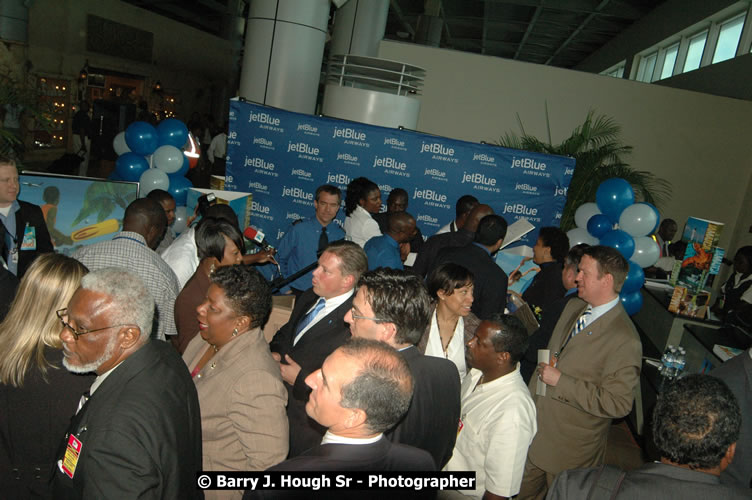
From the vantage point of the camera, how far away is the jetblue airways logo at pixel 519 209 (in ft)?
21.5

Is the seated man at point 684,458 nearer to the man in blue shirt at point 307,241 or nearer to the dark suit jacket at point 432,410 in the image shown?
the dark suit jacket at point 432,410

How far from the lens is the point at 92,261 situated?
3.04m

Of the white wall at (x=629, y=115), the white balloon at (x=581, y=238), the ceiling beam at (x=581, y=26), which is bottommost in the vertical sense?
the white balloon at (x=581, y=238)

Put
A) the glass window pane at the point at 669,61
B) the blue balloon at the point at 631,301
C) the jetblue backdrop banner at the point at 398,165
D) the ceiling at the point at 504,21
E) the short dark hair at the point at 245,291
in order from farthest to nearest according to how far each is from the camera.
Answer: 1. the ceiling at the point at 504,21
2. the glass window pane at the point at 669,61
3. the jetblue backdrop banner at the point at 398,165
4. the blue balloon at the point at 631,301
5. the short dark hair at the point at 245,291

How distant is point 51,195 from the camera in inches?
164

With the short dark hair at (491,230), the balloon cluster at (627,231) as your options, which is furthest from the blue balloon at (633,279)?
the short dark hair at (491,230)

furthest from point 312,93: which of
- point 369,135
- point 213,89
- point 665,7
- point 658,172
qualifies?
point 213,89

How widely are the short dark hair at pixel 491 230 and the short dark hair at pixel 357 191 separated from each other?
1.43 metres

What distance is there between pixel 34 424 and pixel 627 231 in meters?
5.32

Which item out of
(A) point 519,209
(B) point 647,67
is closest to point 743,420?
(A) point 519,209

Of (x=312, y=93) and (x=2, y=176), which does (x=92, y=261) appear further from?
(x=312, y=93)

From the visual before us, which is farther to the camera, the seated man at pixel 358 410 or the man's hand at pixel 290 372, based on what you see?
the man's hand at pixel 290 372

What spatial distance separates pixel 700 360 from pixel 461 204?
99.4 inches

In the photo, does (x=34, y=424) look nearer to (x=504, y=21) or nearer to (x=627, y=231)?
(x=627, y=231)
